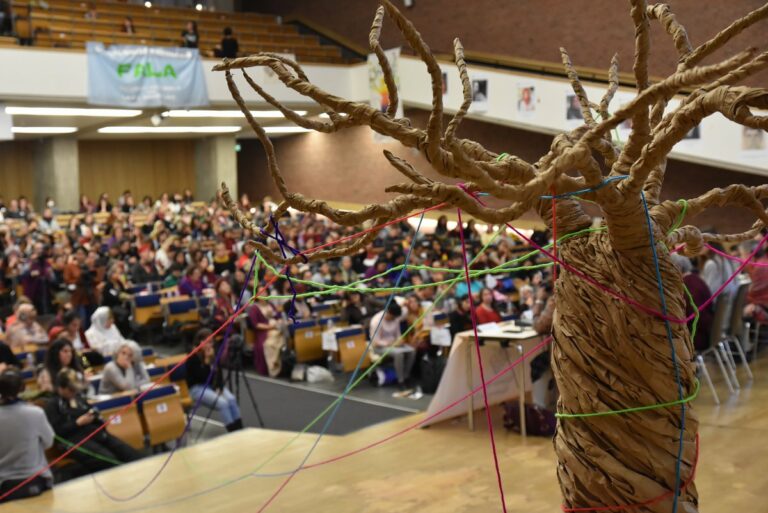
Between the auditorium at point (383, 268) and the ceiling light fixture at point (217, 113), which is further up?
the ceiling light fixture at point (217, 113)

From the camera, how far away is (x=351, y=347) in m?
9.49

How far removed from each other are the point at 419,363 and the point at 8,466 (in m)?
4.83

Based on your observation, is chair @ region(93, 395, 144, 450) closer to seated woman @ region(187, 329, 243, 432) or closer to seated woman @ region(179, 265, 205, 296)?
seated woman @ region(187, 329, 243, 432)

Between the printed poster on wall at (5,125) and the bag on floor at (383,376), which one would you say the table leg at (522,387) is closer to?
the bag on floor at (383,376)

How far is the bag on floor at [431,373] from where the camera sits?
8641 millimetres

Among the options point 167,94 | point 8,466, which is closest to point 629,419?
point 8,466

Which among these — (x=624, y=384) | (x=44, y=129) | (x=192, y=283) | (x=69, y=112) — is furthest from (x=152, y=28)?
(x=624, y=384)

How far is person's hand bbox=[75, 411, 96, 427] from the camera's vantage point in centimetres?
604

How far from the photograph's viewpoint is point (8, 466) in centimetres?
545

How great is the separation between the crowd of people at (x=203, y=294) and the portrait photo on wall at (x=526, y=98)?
2386mm

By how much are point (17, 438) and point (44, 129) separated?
49.6 feet

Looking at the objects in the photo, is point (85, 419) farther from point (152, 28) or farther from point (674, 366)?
point (152, 28)

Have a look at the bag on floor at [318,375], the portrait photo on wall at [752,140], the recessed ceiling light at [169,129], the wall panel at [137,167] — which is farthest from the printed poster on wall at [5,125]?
the portrait photo on wall at [752,140]

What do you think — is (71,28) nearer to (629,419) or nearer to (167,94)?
(167,94)
